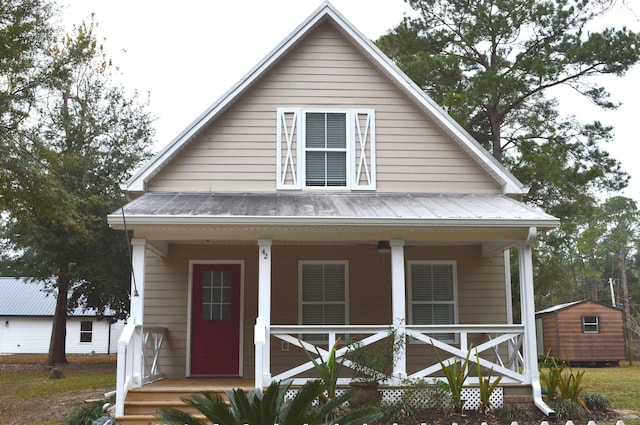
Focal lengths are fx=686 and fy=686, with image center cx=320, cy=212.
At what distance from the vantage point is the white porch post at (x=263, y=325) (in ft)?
32.5

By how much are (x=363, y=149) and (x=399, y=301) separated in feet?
11.1

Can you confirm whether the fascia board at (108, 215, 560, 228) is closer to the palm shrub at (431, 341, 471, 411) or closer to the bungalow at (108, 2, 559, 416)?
the bungalow at (108, 2, 559, 416)

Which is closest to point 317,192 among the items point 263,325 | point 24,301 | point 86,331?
point 263,325

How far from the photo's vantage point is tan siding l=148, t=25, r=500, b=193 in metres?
12.6

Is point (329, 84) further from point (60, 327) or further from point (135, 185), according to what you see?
point (60, 327)

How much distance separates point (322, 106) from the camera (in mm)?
12922

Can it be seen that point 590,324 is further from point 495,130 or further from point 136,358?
point 136,358

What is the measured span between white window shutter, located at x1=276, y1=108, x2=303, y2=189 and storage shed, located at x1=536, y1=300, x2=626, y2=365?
16.1 meters

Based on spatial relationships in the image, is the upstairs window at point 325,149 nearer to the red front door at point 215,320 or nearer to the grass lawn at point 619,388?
the red front door at point 215,320

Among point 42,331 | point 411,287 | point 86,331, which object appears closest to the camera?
point 411,287

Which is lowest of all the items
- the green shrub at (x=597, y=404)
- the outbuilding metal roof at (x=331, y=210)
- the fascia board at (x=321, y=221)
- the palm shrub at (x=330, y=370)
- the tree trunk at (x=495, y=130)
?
the green shrub at (x=597, y=404)

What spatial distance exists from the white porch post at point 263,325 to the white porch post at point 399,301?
194 cm

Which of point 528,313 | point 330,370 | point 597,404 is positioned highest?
→ point 528,313

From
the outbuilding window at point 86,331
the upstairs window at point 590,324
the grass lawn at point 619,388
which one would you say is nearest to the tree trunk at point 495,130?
the grass lawn at point 619,388
